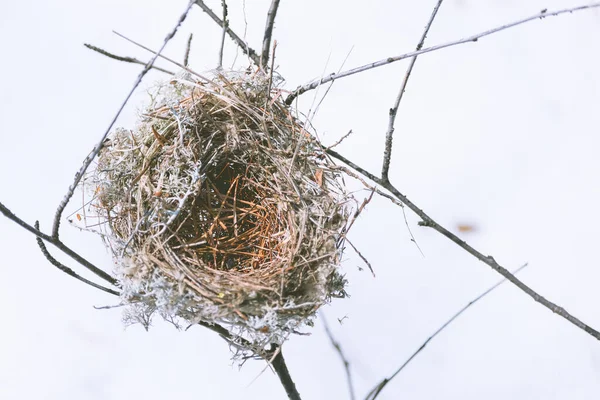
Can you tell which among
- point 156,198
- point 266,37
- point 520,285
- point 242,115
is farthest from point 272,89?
point 520,285

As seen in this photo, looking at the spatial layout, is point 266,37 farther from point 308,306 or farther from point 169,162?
point 308,306

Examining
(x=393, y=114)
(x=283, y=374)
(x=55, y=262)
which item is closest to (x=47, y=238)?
(x=55, y=262)

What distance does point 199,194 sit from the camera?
1568mm

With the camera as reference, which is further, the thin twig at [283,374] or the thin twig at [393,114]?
the thin twig at [283,374]

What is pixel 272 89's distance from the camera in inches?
57.1

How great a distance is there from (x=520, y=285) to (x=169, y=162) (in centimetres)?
84

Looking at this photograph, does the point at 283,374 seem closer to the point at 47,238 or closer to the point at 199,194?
the point at 199,194

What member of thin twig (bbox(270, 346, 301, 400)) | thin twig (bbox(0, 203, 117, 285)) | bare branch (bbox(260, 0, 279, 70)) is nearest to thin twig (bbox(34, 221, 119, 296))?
thin twig (bbox(0, 203, 117, 285))

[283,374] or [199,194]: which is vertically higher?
[199,194]

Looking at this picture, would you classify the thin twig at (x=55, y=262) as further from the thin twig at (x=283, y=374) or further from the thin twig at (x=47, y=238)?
the thin twig at (x=283, y=374)

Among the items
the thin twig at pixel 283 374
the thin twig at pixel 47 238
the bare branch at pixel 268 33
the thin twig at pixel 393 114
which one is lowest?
the thin twig at pixel 283 374

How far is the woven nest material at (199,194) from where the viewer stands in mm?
1314

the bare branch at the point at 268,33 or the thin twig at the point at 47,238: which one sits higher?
the bare branch at the point at 268,33

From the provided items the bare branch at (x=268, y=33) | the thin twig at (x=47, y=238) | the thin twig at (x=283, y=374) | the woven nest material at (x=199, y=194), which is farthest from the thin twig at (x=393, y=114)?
the thin twig at (x=47, y=238)
